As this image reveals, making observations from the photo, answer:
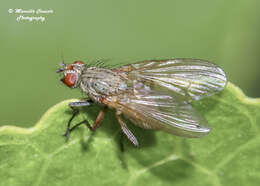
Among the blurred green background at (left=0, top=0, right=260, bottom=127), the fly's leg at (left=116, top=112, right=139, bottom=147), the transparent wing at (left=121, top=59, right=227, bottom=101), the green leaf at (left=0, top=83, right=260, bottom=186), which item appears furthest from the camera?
the blurred green background at (left=0, top=0, right=260, bottom=127)

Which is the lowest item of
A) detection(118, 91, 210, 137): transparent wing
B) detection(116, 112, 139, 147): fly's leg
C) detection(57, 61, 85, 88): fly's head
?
detection(116, 112, 139, 147): fly's leg

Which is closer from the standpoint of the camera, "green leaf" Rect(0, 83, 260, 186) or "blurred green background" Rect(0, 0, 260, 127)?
"green leaf" Rect(0, 83, 260, 186)

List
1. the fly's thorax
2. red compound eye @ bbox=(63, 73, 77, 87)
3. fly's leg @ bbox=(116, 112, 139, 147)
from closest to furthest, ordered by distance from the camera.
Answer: fly's leg @ bbox=(116, 112, 139, 147), the fly's thorax, red compound eye @ bbox=(63, 73, 77, 87)

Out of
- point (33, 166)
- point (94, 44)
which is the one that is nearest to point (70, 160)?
point (33, 166)

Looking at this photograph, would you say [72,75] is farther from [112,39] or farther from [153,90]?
[112,39]

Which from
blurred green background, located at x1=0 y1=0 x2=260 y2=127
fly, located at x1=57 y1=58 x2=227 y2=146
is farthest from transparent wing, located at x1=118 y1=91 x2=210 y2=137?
blurred green background, located at x1=0 y1=0 x2=260 y2=127

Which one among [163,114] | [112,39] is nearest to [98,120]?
[163,114]

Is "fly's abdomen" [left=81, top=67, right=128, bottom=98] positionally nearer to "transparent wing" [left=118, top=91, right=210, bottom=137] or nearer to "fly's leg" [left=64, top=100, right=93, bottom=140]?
"transparent wing" [left=118, top=91, right=210, bottom=137]
